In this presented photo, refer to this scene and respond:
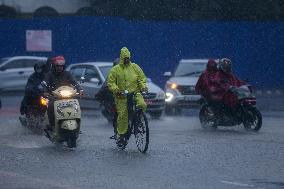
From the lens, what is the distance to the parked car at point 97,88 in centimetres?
2702

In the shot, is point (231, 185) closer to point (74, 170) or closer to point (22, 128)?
point (74, 170)

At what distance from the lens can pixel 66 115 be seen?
17688 mm

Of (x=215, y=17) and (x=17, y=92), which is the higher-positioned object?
(x=215, y=17)

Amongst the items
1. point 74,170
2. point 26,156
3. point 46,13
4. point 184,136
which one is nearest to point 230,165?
point 74,170

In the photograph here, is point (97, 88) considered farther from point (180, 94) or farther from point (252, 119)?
point (252, 119)

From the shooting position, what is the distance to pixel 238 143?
1881cm

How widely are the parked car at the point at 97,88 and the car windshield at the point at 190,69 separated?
5.25 ft

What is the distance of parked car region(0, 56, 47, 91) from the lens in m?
40.6

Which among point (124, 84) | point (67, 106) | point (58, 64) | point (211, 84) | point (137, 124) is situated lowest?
point (137, 124)

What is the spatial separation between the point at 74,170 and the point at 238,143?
17.1ft

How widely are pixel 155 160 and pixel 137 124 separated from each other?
1585 mm

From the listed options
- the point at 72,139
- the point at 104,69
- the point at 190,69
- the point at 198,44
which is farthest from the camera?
the point at 198,44

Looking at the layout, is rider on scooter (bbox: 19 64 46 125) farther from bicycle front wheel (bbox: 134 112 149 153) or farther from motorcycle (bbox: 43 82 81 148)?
bicycle front wheel (bbox: 134 112 149 153)

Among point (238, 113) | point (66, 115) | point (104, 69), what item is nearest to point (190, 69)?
point (104, 69)
